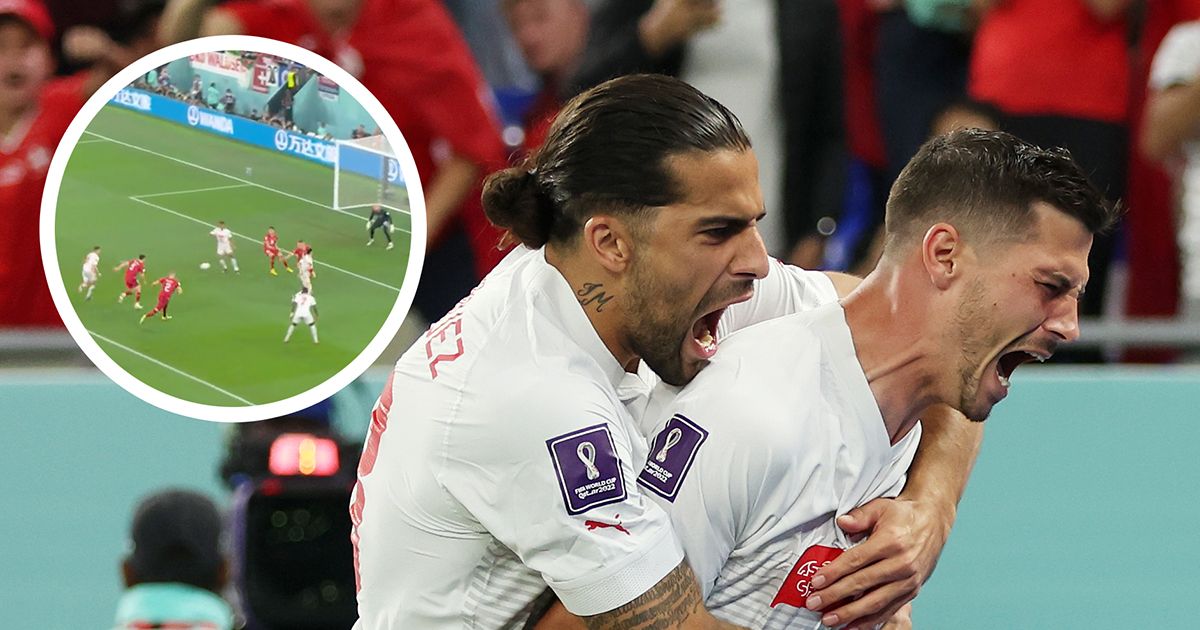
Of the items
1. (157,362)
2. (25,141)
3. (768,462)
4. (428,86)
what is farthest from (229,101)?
(25,141)

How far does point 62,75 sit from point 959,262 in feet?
8.43

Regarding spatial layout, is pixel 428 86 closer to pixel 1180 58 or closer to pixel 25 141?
pixel 25 141

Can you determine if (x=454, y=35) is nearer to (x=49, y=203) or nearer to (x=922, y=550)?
(x=49, y=203)

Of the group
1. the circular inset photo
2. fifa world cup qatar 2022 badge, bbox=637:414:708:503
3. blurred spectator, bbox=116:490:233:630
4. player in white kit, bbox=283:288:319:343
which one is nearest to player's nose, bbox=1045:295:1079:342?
fifa world cup qatar 2022 badge, bbox=637:414:708:503

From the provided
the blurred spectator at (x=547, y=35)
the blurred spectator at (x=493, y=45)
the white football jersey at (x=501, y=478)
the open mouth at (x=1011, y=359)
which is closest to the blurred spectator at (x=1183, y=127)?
the blurred spectator at (x=547, y=35)

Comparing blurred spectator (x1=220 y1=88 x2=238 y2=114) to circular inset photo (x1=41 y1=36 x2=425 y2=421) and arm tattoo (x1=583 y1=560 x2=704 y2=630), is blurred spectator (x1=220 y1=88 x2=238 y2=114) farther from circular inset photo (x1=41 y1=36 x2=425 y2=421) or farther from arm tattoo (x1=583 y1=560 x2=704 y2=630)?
arm tattoo (x1=583 y1=560 x2=704 y2=630)

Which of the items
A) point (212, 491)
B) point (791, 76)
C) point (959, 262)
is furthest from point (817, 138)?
point (959, 262)

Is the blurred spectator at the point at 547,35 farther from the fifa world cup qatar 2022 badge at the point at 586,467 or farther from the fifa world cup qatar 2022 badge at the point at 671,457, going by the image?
the fifa world cup qatar 2022 badge at the point at 586,467

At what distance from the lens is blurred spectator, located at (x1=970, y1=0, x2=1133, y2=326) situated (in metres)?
4.41

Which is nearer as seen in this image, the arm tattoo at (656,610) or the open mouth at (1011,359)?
the arm tattoo at (656,610)

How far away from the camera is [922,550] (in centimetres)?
268

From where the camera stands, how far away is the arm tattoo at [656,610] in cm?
244

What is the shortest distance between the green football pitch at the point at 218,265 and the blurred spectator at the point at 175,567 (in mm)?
729

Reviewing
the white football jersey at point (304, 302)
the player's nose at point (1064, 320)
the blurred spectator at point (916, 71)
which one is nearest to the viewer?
the player's nose at point (1064, 320)
